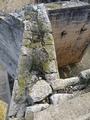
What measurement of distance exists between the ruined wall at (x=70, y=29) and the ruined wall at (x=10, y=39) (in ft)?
3.42

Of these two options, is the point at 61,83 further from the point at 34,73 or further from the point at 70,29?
the point at 70,29

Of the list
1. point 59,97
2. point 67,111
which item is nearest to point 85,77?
point 59,97

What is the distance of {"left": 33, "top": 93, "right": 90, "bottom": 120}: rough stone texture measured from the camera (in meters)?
2.20

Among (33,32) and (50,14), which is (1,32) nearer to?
(50,14)

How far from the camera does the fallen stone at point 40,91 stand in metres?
2.63

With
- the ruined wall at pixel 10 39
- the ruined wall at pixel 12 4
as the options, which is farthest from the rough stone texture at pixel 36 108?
the ruined wall at pixel 12 4

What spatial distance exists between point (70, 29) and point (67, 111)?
5.07 meters

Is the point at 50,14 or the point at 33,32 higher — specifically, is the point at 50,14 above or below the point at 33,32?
above

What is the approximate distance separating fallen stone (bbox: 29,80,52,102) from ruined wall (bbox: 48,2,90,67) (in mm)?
3389

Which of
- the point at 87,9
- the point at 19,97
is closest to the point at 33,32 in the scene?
the point at 19,97

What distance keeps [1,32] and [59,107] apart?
175 inches

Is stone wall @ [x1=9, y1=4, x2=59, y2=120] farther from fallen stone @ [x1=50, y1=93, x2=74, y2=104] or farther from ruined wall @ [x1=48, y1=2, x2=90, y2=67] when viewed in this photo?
ruined wall @ [x1=48, y1=2, x2=90, y2=67]

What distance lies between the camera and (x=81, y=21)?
22.6 ft

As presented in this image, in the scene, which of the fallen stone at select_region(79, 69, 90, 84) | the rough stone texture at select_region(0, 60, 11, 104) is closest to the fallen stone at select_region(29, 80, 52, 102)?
the fallen stone at select_region(79, 69, 90, 84)
